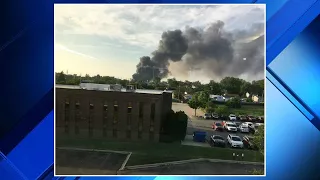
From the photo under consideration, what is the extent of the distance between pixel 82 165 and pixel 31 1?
137cm

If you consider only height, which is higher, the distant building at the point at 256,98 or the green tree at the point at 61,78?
the green tree at the point at 61,78

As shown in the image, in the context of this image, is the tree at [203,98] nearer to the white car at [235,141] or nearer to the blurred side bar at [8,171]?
the white car at [235,141]

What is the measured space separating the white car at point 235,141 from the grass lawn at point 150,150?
0.07 metres

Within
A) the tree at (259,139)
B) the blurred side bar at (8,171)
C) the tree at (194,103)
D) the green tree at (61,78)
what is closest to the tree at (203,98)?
the tree at (194,103)

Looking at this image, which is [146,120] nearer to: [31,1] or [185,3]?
[185,3]

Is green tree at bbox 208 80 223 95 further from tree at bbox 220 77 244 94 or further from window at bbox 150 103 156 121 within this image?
window at bbox 150 103 156 121

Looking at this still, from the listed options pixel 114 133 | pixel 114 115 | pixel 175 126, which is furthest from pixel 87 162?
pixel 175 126

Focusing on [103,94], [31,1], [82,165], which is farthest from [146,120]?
[31,1]

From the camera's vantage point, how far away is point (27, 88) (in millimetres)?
2807

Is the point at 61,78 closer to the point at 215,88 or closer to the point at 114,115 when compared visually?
the point at 114,115

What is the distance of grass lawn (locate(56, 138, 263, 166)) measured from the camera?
285cm

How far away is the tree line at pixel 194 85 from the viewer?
285 centimetres

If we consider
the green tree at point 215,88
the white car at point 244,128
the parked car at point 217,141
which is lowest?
the parked car at point 217,141

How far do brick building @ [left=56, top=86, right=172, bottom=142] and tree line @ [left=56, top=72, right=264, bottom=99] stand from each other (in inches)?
2.7
